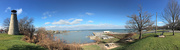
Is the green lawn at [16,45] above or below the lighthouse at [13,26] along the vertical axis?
below

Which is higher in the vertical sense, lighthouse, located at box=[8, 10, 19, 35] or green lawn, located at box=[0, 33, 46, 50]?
lighthouse, located at box=[8, 10, 19, 35]

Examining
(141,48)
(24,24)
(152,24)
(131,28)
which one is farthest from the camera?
(24,24)

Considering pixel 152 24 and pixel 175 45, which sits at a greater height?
pixel 152 24

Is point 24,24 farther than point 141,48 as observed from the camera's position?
Yes

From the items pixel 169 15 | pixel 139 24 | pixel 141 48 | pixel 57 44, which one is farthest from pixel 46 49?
pixel 169 15

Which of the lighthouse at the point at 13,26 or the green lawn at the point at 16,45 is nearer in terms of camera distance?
the green lawn at the point at 16,45

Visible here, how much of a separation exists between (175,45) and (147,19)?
24.2ft

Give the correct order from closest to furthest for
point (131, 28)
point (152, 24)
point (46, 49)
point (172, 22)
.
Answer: point (46, 49) < point (172, 22) < point (152, 24) < point (131, 28)

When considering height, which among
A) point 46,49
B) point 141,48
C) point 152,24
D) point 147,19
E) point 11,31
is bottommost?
point 46,49

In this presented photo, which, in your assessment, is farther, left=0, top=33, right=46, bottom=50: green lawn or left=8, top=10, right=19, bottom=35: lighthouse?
left=8, top=10, right=19, bottom=35: lighthouse

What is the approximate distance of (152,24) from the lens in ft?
46.6

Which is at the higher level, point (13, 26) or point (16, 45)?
point (13, 26)

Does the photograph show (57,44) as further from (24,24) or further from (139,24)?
(24,24)

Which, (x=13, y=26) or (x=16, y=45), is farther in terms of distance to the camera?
(x=13, y=26)
